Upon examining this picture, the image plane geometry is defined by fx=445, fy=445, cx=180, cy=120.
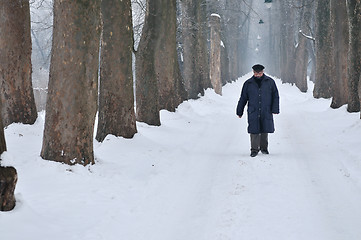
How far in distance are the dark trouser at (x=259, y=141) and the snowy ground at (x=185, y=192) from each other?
0.82 ft

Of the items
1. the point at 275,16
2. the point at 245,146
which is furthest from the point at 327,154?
the point at 275,16

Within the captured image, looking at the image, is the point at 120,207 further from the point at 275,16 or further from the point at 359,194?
the point at 275,16

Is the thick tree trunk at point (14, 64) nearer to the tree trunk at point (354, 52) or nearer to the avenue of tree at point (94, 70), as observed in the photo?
the avenue of tree at point (94, 70)

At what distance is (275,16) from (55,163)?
45.7 metres

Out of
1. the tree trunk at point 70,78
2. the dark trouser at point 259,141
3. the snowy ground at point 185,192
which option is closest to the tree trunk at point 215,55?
the snowy ground at point 185,192

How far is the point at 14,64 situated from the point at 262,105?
15.9 feet

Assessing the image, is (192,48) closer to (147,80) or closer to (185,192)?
(147,80)

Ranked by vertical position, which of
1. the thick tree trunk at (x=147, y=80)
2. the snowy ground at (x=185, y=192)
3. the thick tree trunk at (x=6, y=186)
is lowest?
the snowy ground at (x=185, y=192)

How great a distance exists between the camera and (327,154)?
8.42m

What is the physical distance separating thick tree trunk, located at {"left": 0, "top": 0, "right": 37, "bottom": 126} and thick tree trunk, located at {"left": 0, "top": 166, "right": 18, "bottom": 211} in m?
4.23

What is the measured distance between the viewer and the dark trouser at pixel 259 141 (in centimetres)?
864

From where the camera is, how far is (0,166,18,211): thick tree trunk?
424 centimetres

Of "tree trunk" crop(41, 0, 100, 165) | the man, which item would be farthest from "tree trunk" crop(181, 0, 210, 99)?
"tree trunk" crop(41, 0, 100, 165)

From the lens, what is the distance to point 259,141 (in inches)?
345
